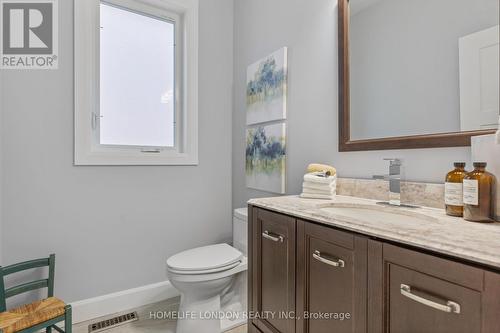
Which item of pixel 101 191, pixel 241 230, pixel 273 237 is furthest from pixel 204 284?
pixel 101 191

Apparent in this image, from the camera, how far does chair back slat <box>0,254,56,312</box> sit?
4.57 ft

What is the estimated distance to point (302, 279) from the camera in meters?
0.97

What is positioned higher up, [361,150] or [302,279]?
[361,150]

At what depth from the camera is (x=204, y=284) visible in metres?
1.47

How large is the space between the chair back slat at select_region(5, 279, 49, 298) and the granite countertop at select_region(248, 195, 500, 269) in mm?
1493

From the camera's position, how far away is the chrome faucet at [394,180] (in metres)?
1.10

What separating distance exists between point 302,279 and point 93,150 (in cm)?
163

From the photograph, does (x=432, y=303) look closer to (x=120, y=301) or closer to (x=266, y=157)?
(x=266, y=157)

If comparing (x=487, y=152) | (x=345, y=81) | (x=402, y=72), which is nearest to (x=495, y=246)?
(x=487, y=152)

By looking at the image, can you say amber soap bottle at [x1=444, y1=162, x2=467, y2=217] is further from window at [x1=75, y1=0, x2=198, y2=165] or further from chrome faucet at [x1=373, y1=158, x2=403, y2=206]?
window at [x1=75, y1=0, x2=198, y2=165]

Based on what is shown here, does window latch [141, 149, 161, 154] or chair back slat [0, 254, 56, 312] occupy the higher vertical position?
window latch [141, 149, 161, 154]

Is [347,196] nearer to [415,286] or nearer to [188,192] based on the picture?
[415,286]

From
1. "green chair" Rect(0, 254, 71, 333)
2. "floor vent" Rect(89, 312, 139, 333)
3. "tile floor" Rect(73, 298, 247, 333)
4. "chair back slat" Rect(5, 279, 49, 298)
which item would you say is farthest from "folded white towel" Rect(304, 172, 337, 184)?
"chair back slat" Rect(5, 279, 49, 298)

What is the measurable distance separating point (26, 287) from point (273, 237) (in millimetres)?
1443
